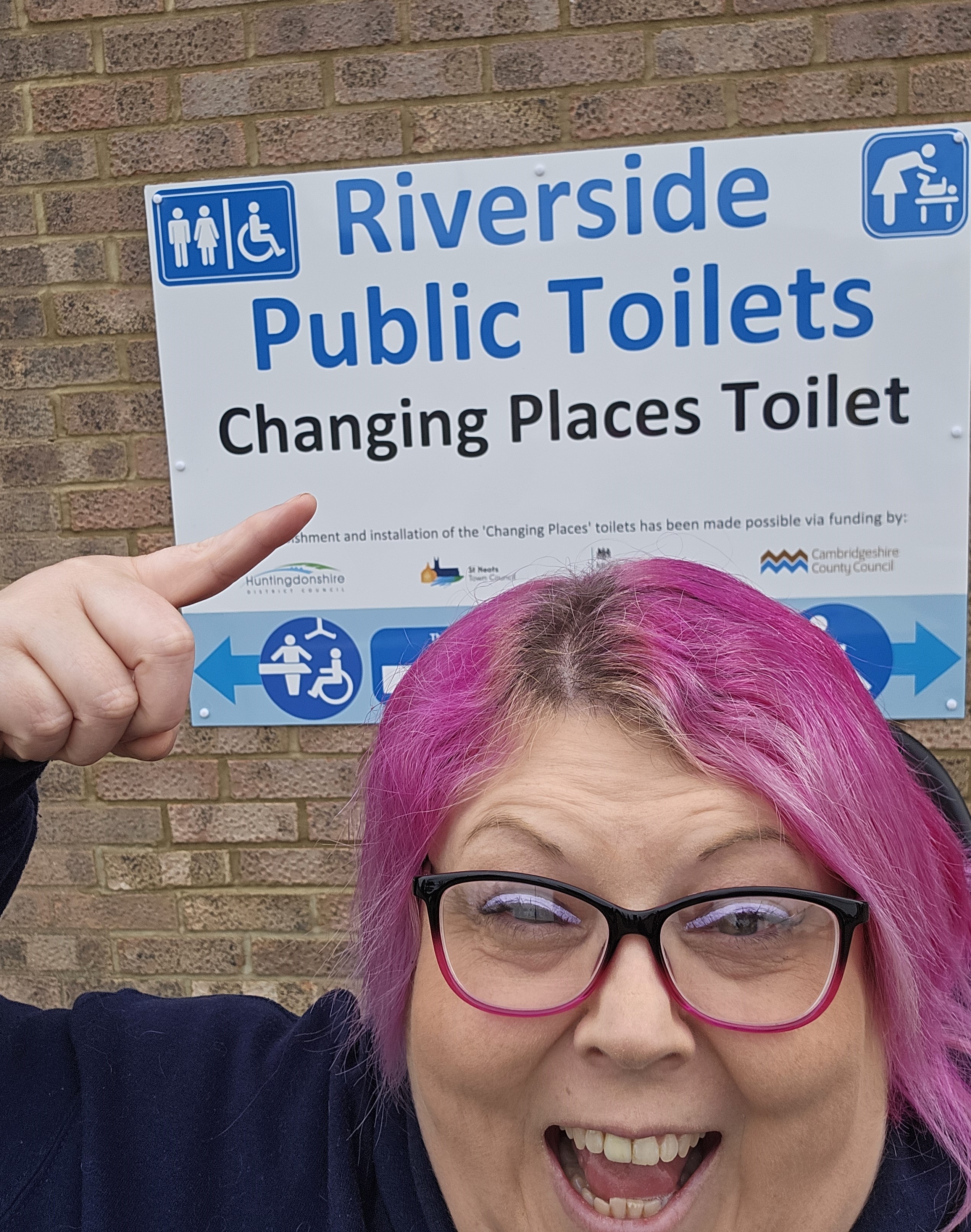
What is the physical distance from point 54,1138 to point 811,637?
3.62ft

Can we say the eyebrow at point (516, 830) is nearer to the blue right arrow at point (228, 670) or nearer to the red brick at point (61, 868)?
the blue right arrow at point (228, 670)

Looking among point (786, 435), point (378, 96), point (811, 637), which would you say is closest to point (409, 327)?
point (378, 96)

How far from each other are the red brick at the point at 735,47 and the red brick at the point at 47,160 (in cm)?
157

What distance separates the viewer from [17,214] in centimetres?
267

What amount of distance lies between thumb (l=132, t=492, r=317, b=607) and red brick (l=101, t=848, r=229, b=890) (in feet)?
6.76

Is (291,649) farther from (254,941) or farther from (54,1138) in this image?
(54,1138)

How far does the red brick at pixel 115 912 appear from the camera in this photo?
2.89 meters

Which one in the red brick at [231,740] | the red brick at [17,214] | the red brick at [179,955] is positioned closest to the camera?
the red brick at [17,214]

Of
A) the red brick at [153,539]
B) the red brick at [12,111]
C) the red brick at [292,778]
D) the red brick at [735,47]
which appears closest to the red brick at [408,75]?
the red brick at [735,47]

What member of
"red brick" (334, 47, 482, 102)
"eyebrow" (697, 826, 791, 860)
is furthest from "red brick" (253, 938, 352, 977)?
"red brick" (334, 47, 482, 102)

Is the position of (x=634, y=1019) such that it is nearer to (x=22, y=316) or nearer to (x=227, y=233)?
(x=227, y=233)

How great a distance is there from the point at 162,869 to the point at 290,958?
0.48 meters

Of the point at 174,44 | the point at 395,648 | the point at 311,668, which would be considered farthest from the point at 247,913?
the point at 174,44

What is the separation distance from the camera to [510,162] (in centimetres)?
246
